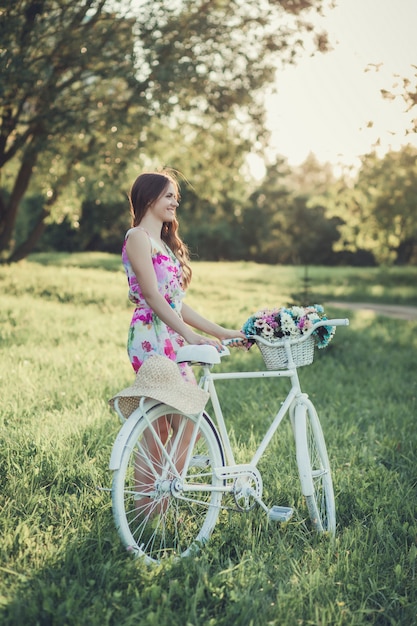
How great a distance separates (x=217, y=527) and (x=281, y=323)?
119 cm

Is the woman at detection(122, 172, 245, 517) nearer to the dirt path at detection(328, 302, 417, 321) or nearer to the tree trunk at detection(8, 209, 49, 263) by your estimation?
the dirt path at detection(328, 302, 417, 321)

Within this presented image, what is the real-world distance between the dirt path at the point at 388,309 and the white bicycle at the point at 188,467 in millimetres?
15020

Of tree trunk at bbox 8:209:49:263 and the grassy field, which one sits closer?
the grassy field

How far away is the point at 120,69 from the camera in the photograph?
11.9m

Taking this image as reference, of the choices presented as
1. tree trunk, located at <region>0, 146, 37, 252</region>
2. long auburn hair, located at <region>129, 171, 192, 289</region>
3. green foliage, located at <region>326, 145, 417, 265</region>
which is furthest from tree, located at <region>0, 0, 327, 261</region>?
long auburn hair, located at <region>129, 171, 192, 289</region>

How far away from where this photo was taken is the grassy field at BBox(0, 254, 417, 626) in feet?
10.3

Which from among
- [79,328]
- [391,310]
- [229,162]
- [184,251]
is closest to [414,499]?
[184,251]

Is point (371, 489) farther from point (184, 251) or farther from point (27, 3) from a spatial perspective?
point (27, 3)

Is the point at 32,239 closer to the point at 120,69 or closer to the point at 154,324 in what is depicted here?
the point at 120,69

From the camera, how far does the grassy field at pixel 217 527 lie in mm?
3152

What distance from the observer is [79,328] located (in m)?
10.0

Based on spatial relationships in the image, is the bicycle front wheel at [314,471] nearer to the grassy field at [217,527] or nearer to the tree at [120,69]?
the grassy field at [217,527]

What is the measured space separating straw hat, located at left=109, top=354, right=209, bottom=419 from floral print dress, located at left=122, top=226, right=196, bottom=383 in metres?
0.24

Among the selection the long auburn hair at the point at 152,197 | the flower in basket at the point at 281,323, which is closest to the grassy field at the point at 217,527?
the flower in basket at the point at 281,323
